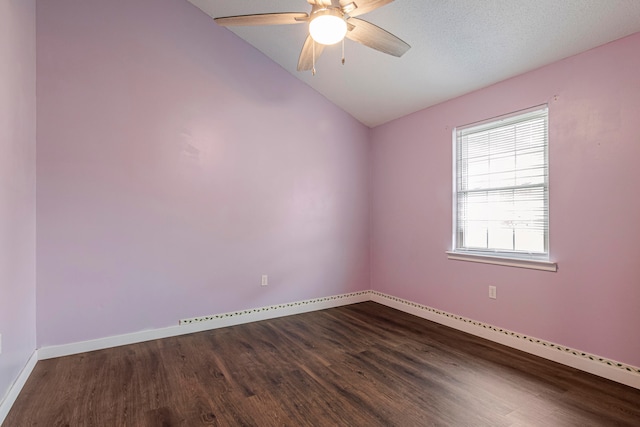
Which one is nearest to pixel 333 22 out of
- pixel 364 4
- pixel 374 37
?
pixel 364 4

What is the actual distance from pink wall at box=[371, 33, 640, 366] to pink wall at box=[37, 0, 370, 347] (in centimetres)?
164

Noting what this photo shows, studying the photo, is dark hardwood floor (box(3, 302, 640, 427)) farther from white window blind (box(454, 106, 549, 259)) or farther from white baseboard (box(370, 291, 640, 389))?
white window blind (box(454, 106, 549, 259))

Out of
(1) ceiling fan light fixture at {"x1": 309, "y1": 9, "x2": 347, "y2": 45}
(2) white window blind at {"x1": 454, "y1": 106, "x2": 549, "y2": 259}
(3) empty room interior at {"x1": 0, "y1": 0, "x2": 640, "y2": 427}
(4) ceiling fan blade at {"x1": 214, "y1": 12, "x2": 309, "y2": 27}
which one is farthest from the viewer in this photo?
(2) white window blind at {"x1": 454, "y1": 106, "x2": 549, "y2": 259}

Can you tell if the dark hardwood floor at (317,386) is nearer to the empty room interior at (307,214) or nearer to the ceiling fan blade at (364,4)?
the empty room interior at (307,214)

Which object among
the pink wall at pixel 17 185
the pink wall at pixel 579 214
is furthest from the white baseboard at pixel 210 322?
the pink wall at pixel 579 214

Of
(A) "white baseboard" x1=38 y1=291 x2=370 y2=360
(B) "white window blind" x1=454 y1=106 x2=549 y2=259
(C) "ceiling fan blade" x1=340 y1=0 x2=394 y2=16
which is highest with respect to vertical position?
(C) "ceiling fan blade" x1=340 y1=0 x2=394 y2=16

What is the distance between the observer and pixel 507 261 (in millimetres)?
2852

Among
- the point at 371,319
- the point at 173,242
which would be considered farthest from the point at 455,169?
the point at 173,242

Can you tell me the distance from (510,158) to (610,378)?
5.95 feet

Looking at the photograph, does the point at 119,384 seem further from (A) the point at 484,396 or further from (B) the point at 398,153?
(B) the point at 398,153

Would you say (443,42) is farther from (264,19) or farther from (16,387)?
(16,387)

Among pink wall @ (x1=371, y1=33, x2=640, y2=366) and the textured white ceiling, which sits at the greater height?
the textured white ceiling

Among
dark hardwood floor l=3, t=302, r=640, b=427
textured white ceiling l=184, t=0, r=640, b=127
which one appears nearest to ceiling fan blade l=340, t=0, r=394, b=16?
textured white ceiling l=184, t=0, r=640, b=127

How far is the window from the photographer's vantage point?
8.81 feet
